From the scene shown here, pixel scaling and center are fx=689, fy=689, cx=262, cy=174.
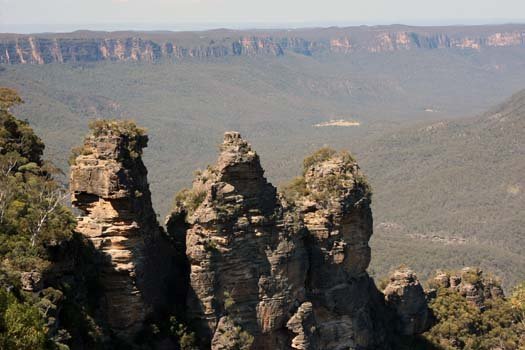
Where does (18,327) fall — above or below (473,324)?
above

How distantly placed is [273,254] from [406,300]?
43.5ft

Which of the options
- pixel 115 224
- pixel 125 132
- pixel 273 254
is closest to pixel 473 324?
pixel 273 254

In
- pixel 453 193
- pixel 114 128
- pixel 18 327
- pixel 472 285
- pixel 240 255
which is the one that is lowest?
pixel 453 193

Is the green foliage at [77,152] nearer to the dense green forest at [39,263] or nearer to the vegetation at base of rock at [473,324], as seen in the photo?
the dense green forest at [39,263]

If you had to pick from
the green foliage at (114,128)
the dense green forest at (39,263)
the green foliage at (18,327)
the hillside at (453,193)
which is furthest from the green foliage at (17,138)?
the hillside at (453,193)

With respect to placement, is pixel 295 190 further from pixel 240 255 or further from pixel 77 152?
pixel 77 152

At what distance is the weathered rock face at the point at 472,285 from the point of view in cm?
4538

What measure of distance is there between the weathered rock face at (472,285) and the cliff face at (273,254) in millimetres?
11809

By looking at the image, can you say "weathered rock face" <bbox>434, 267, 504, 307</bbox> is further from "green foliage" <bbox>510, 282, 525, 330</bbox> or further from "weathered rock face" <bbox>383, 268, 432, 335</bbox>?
"weathered rock face" <bbox>383, 268, 432, 335</bbox>

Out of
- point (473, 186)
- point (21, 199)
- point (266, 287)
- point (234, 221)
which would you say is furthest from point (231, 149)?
point (473, 186)

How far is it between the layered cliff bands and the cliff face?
0.16ft

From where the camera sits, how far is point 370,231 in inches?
1422

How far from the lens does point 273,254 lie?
31141mm

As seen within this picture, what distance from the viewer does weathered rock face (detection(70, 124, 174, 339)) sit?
2769 centimetres
